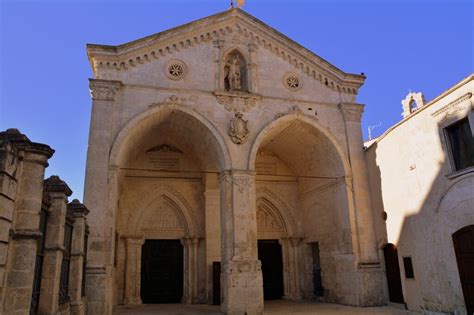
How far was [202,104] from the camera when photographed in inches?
545

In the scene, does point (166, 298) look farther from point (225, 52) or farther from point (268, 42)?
point (268, 42)

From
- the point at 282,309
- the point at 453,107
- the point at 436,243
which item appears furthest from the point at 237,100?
the point at 436,243

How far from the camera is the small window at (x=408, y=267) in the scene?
12.1 meters

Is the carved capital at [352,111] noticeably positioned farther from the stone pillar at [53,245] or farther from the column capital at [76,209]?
the stone pillar at [53,245]

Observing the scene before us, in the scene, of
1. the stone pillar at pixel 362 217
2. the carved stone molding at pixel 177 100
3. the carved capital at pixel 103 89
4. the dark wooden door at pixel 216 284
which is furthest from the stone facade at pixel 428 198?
the carved capital at pixel 103 89

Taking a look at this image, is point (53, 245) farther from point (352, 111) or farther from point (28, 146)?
point (352, 111)

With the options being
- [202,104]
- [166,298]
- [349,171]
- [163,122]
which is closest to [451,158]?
[349,171]

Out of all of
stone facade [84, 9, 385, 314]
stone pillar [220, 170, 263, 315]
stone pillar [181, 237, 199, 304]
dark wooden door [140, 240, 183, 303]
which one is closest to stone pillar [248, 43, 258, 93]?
stone facade [84, 9, 385, 314]

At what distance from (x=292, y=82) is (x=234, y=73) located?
87.4 inches

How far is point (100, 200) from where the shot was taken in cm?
1197

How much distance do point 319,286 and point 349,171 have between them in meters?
5.06

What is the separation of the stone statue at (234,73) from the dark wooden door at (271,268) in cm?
679

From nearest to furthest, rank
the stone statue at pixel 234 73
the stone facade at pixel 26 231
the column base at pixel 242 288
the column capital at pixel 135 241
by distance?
the stone facade at pixel 26 231 → the column base at pixel 242 288 → the stone statue at pixel 234 73 → the column capital at pixel 135 241

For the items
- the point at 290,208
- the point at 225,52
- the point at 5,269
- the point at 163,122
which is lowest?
the point at 5,269
